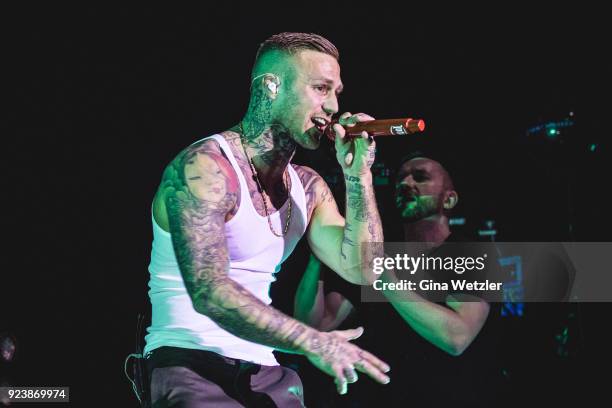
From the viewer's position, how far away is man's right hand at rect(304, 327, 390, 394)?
5.16 ft

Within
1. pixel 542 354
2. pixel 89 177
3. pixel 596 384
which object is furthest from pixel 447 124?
pixel 89 177

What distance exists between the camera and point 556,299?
457 cm

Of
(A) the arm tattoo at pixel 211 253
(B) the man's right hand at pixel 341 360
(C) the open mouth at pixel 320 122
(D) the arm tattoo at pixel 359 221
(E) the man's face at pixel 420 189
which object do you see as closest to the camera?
(B) the man's right hand at pixel 341 360

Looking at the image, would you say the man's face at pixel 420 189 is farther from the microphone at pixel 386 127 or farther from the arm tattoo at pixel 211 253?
the arm tattoo at pixel 211 253

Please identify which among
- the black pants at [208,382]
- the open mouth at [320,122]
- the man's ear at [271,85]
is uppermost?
the man's ear at [271,85]

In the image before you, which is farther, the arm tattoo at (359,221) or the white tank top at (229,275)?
the arm tattoo at (359,221)

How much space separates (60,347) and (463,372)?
2.02 metres

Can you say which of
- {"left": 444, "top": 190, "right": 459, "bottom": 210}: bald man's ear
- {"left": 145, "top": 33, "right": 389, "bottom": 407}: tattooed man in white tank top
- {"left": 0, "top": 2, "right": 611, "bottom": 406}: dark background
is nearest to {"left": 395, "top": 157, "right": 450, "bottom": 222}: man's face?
{"left": 444, "top": 190, "right": 459, "bottom": 210}: bald man's ear

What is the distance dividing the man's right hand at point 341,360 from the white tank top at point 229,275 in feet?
1.40

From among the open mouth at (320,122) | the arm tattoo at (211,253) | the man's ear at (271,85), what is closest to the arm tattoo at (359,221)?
the open mouth at (320,122)

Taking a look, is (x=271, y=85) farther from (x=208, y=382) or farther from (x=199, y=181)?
(x=208, y=382)

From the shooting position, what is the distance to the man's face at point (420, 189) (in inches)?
138

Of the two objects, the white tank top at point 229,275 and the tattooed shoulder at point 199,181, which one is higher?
the tattooed shoulder at point 199,181

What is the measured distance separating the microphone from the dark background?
59.3 inches
